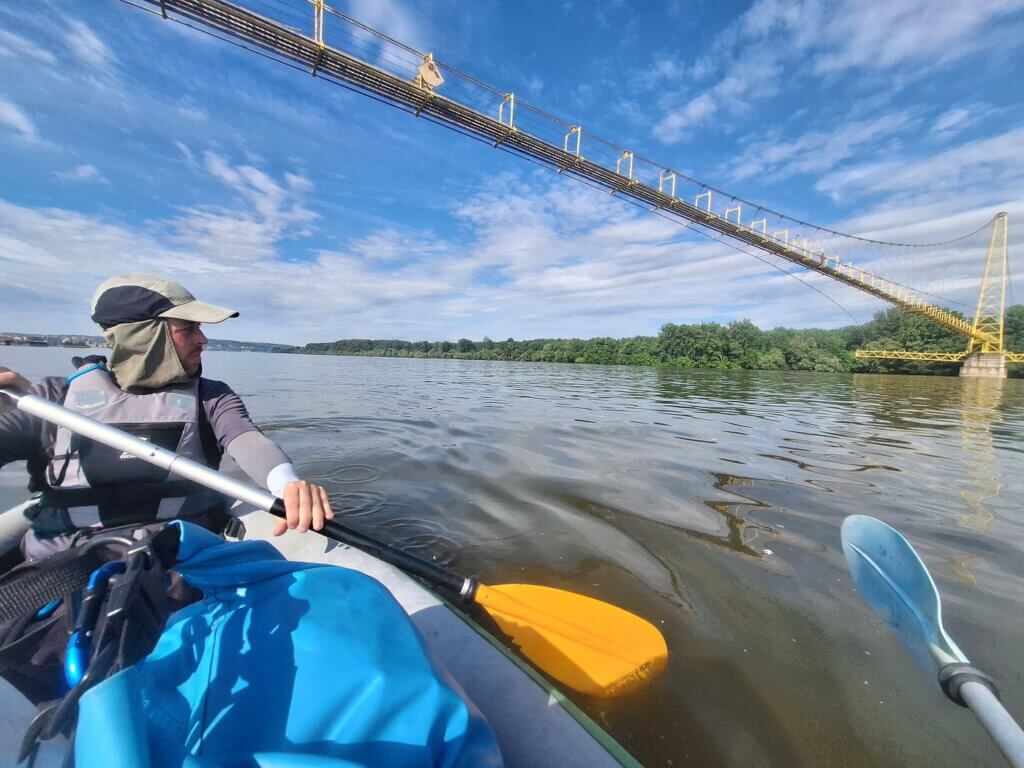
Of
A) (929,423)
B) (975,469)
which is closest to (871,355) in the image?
(929,423)

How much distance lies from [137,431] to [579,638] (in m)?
2.44

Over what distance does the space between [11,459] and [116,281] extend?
887mm

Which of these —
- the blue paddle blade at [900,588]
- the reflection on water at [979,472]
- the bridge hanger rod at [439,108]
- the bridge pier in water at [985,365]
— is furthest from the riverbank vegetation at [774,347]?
the blue paddle blade at [900,588]

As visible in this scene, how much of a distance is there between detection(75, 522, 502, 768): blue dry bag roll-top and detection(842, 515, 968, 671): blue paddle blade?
209 cm

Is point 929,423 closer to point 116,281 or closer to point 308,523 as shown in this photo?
point 308,523

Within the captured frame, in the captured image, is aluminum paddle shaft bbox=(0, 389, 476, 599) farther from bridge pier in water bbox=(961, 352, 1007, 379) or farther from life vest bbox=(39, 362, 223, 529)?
bridge pier in water bbox=(961, 352, 1007, 379)

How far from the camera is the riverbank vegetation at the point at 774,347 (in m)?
45.5

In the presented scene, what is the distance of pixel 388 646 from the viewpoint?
1.19 meters

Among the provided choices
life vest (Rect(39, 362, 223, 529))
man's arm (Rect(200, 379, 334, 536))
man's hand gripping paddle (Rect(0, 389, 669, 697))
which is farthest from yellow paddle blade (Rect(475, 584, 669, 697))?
life vest (Rect(39, 362, 223, 529))

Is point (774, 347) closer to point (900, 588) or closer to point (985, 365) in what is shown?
point (985, 365)

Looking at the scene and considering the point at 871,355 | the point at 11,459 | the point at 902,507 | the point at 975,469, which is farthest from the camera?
the point at 871,355

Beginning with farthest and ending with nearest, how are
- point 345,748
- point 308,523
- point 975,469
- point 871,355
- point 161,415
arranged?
1. point 871,355
2. point 975,469
3. point 161,415
4. point 308,523
5. point 345,748

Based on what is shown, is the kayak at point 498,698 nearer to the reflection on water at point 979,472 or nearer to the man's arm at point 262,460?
the man's arm at point 262,460

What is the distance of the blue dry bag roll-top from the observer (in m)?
0.84
